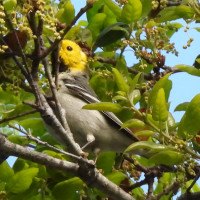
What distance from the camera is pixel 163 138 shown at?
10.6 ft

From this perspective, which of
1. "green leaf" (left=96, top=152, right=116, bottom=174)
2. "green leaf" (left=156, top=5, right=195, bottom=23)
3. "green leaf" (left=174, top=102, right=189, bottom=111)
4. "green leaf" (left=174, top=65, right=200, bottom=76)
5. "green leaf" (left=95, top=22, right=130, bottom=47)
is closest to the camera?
Result: "green leaf" (left=174, top=65, right=200, bottom=76)

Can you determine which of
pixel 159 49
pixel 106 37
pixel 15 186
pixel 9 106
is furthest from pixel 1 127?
pixel 159 49

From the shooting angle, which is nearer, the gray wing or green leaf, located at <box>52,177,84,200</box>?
green leaf, located at <box>52,177,84,200</box>

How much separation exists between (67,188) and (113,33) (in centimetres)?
131

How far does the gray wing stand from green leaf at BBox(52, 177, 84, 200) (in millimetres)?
1091

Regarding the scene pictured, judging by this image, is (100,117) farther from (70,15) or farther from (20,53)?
A: (20,53)

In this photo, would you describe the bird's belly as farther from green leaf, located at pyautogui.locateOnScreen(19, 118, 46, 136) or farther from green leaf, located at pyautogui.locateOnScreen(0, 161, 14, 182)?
green leaf, located at pyautogui.locateOnScreen(0, 161, 14, 182)

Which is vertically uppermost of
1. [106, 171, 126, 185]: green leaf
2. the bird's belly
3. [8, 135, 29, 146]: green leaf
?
[8, 135, 29, 146]: green leaf

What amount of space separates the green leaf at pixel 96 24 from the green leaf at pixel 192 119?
1665mm

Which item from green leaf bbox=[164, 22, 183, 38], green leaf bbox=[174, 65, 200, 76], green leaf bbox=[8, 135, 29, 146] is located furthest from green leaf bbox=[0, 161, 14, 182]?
green leaf bbox=[164, 22, 183, 38]

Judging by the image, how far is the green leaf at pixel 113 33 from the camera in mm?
4207

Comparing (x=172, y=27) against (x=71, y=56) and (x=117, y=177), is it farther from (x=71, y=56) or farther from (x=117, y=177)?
(x=117, y=177)

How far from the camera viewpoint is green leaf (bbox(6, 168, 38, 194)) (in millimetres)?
3512

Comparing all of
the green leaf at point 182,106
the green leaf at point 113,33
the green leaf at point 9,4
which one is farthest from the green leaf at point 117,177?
the green leaf at point 9,4
